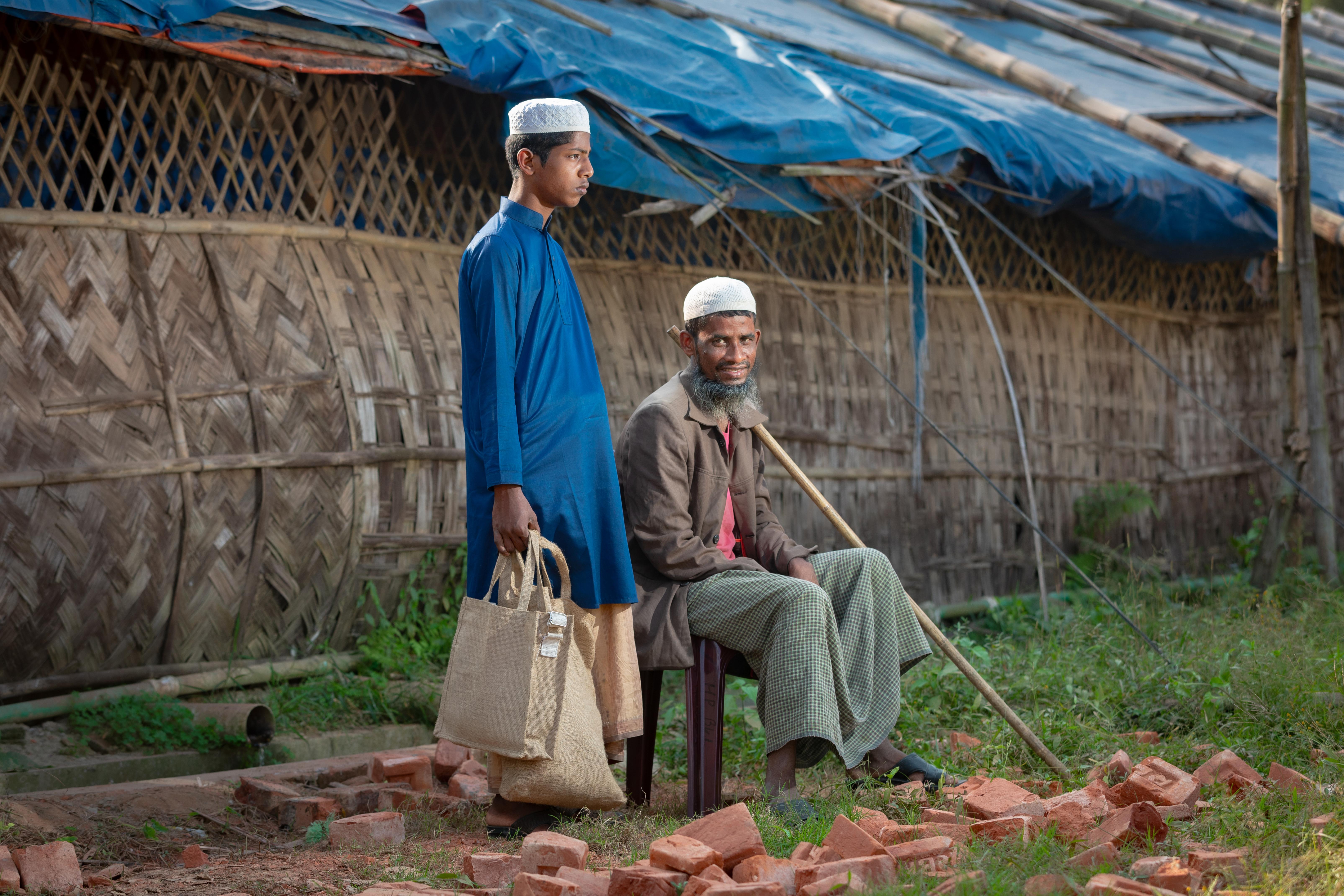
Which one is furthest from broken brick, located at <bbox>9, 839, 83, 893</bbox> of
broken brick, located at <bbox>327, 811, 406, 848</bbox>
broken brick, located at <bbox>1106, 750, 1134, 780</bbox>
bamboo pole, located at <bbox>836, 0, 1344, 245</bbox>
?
bamboo pole, located at <bbox>836, 0, 1344, 245</bbox>

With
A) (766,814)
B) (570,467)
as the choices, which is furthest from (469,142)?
(766,814)

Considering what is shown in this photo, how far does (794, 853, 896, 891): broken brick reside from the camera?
8.41 ft

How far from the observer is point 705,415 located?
140 inches

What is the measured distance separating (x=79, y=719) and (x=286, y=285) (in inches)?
66.9

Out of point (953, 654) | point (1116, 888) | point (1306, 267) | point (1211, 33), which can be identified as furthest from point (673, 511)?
point (1211, 33)

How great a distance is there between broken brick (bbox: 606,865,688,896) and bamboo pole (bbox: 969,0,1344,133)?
23.9ft

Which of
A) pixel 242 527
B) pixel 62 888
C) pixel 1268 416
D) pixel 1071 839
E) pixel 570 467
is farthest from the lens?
pixel 1268 416

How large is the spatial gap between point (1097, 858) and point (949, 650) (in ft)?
3.40

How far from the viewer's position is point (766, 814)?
3223mm

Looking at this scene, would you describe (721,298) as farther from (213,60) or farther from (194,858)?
(213,60)

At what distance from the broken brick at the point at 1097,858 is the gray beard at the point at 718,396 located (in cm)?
147

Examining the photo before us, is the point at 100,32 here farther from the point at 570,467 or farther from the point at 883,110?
the point at 883,110

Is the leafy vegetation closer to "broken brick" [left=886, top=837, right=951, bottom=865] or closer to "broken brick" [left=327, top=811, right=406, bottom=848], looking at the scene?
"broken brick" [left=327, top=811, right=406, bottom=848]

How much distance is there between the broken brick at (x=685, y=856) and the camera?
262 centimetres
